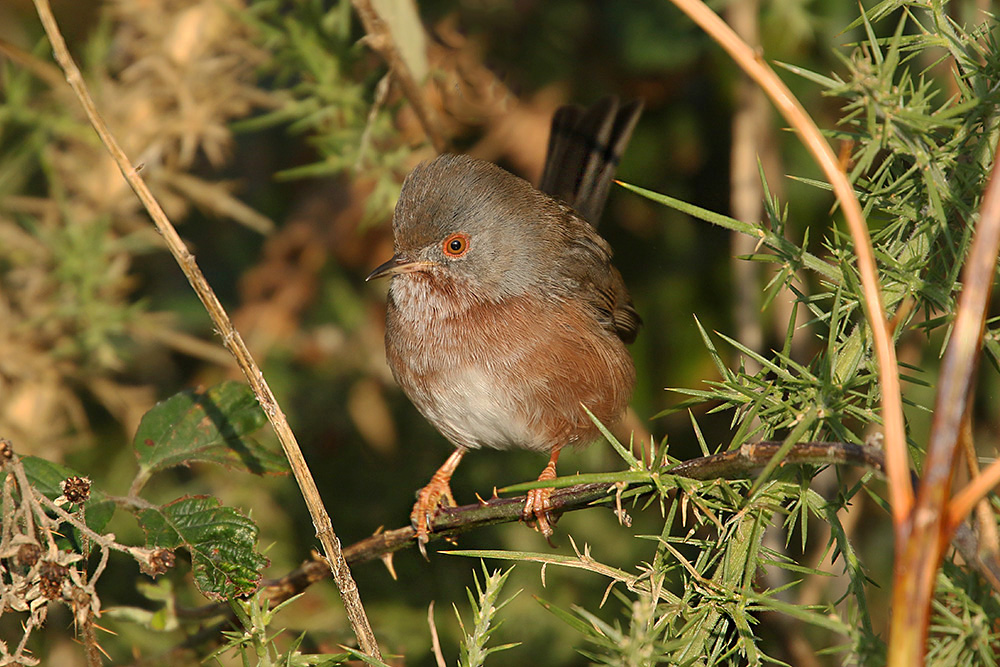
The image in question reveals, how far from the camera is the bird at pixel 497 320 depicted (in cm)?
301

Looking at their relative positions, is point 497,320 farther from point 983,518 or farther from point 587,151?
point 983,518

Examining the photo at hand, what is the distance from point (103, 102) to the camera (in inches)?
149

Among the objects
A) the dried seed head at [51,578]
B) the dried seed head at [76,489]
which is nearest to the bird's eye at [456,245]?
the dried seed head at [76,489]

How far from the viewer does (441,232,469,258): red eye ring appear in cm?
321

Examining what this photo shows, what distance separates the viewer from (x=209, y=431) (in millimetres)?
2229

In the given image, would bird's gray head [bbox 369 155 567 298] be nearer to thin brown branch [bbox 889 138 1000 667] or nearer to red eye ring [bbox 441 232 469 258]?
red eye ring [bbox 441 232 469 258]

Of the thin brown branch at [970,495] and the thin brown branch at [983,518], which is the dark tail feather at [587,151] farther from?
the thin brown branch at [970,495]

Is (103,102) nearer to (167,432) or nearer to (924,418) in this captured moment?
(167,432)

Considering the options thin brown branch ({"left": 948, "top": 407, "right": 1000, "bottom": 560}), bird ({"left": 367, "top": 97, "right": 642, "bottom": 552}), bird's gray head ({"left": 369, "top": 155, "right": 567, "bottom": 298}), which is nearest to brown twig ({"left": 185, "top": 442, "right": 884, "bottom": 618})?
thin brown branch ({"left": 948, "top": 407, "right": 1000, "bottom": 560})

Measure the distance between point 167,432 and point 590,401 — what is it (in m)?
1.43

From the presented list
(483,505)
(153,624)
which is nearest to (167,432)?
(153,624)

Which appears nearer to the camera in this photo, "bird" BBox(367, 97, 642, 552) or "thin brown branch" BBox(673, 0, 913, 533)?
"thin brown branch" BBox(673, 0, 913, 533)

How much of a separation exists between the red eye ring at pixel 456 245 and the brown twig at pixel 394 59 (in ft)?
1.68

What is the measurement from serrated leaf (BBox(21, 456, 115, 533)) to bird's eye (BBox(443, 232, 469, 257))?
1.56m
